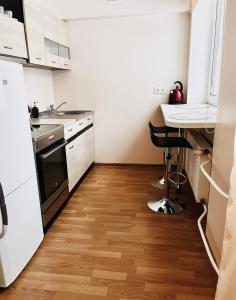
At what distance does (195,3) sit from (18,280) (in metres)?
3.21

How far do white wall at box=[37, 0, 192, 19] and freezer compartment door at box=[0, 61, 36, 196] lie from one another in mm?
2132

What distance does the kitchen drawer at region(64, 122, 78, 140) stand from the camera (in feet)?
8.40

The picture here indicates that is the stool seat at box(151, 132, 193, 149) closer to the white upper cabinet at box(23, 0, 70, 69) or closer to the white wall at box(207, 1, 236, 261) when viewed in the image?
the white wall at box(207, 1, 236, 261)

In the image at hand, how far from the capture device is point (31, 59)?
2.34 meters

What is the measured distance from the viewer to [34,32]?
2.39m

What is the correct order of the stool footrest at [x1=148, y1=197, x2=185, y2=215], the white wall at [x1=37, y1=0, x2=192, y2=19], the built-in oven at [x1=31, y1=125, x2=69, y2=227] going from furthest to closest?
the white wall at [x1=37, y1=0, x2=192, y2=19] < the stool footrest at [x1=148, y1=197, x2=185, y2=215] < the built-in oven at [x1=31, y1=125, x2=69, y2=227]

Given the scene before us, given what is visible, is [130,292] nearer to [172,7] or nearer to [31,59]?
[31,59]

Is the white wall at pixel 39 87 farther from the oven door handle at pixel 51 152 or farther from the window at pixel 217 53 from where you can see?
the window at pixel 217 53

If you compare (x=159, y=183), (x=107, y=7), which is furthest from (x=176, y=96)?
(x=107, y=7)

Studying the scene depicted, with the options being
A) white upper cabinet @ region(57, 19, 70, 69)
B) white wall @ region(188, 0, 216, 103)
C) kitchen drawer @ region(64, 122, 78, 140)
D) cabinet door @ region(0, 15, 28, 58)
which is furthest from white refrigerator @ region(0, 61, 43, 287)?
white wall @ region(188, 0, 216, 103)

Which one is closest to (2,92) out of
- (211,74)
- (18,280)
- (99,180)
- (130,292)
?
(18,280)

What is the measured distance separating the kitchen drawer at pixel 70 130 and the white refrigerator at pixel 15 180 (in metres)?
0.81

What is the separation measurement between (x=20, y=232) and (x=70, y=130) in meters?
1.33

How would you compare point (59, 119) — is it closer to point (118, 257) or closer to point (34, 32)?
point (34, 32)
